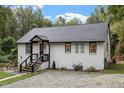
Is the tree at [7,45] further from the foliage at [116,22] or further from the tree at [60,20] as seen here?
the tree at [60,20]

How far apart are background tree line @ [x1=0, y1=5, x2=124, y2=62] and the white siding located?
20.7 ft

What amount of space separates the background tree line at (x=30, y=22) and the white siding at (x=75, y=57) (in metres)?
6.31

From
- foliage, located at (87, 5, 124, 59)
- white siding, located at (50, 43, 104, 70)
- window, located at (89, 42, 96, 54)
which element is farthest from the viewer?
foliage, located at (87, 5, 124, 59)

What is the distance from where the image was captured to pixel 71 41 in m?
16.6

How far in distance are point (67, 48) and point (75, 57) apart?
0.99 metres

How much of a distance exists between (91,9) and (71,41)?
1987cm

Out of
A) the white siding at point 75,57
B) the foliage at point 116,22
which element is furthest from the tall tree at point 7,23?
the white siding at point 75,57

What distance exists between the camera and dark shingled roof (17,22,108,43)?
16469 millimetres

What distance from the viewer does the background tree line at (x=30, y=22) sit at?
73.5 ft

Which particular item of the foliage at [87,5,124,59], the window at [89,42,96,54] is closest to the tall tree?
the foliage at [87,5,124,59]

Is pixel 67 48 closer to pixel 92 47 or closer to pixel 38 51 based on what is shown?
pixel 92 47

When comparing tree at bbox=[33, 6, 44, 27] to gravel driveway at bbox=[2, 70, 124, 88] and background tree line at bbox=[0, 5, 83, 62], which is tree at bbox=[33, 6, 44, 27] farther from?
gravel driveway at bbox=[2, 70, 124, 88]

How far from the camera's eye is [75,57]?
661 inches
